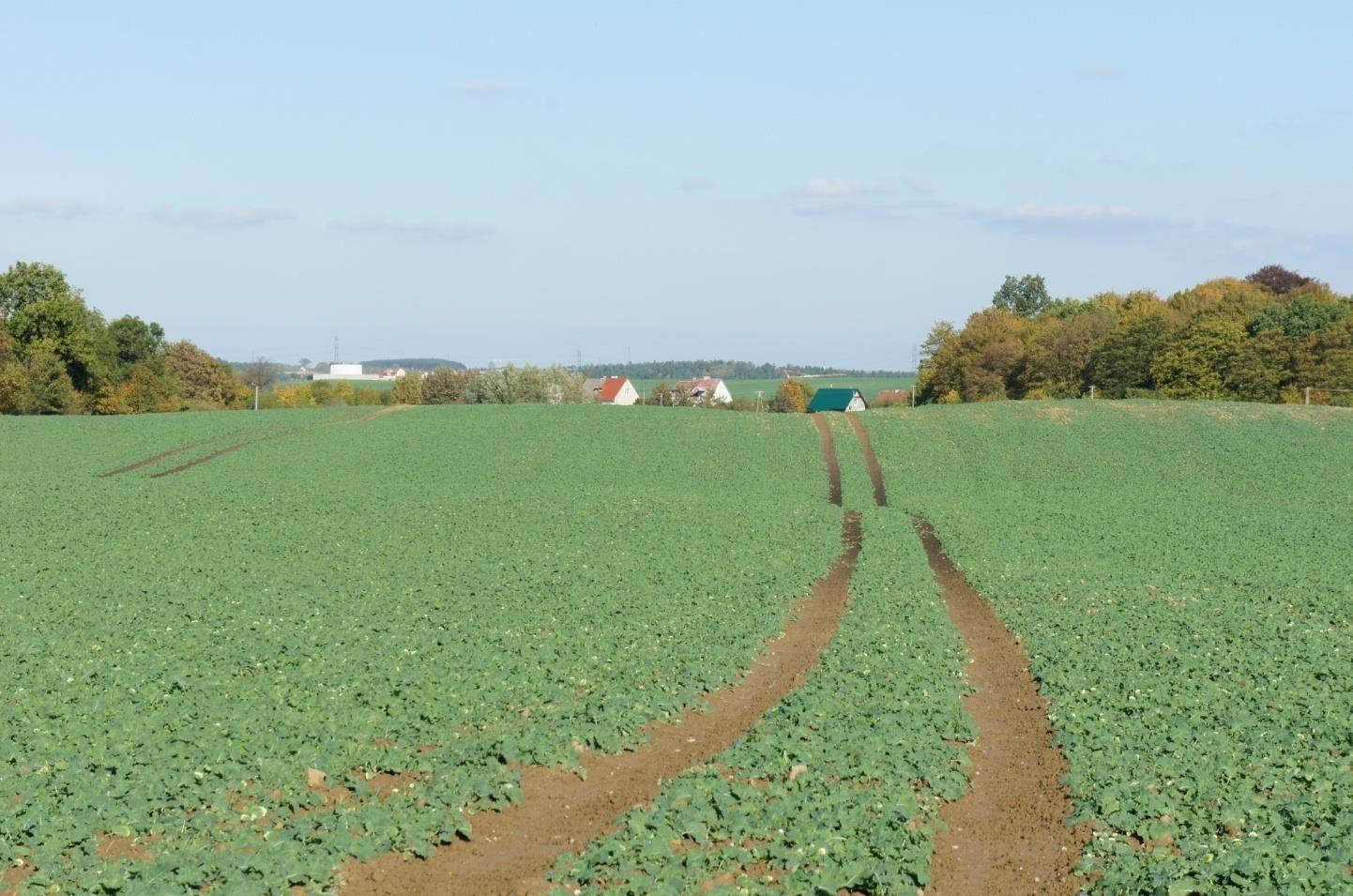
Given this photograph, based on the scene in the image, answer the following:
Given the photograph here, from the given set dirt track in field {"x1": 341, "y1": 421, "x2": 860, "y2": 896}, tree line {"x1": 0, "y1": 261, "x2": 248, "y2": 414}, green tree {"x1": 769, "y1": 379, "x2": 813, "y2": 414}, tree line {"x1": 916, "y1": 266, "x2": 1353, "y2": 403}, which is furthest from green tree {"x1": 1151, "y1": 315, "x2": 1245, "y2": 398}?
tree line {"x1": 0, "y1": 261, "x2": 248, "y2": 414}

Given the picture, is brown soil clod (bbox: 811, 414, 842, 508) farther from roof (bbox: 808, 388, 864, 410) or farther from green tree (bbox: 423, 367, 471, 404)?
roof (bbox: 808, 388, 864, 410)

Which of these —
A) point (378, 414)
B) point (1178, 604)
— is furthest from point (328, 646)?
point (378, 414)

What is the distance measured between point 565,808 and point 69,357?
103m

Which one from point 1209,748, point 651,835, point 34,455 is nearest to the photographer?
point 651,835

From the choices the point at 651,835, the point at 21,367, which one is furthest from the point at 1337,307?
the point at 21,367

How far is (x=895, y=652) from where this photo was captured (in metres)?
23.3

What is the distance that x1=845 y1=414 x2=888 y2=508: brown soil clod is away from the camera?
52.8 m

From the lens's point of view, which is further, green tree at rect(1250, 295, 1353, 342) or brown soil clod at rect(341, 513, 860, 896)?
green tree at rect(1250, 295, 1353, 342)

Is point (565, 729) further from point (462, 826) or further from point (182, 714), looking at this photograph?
point (182, 714)

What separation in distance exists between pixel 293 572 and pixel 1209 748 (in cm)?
2308

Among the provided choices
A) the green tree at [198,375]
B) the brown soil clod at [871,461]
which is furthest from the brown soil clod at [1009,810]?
the green tree at [198,375]

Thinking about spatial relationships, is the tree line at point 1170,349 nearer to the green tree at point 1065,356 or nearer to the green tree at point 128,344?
the green tree at point 1065,356

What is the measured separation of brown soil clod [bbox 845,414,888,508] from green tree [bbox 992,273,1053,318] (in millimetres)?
131123

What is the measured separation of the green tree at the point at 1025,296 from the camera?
193375 millimetres
